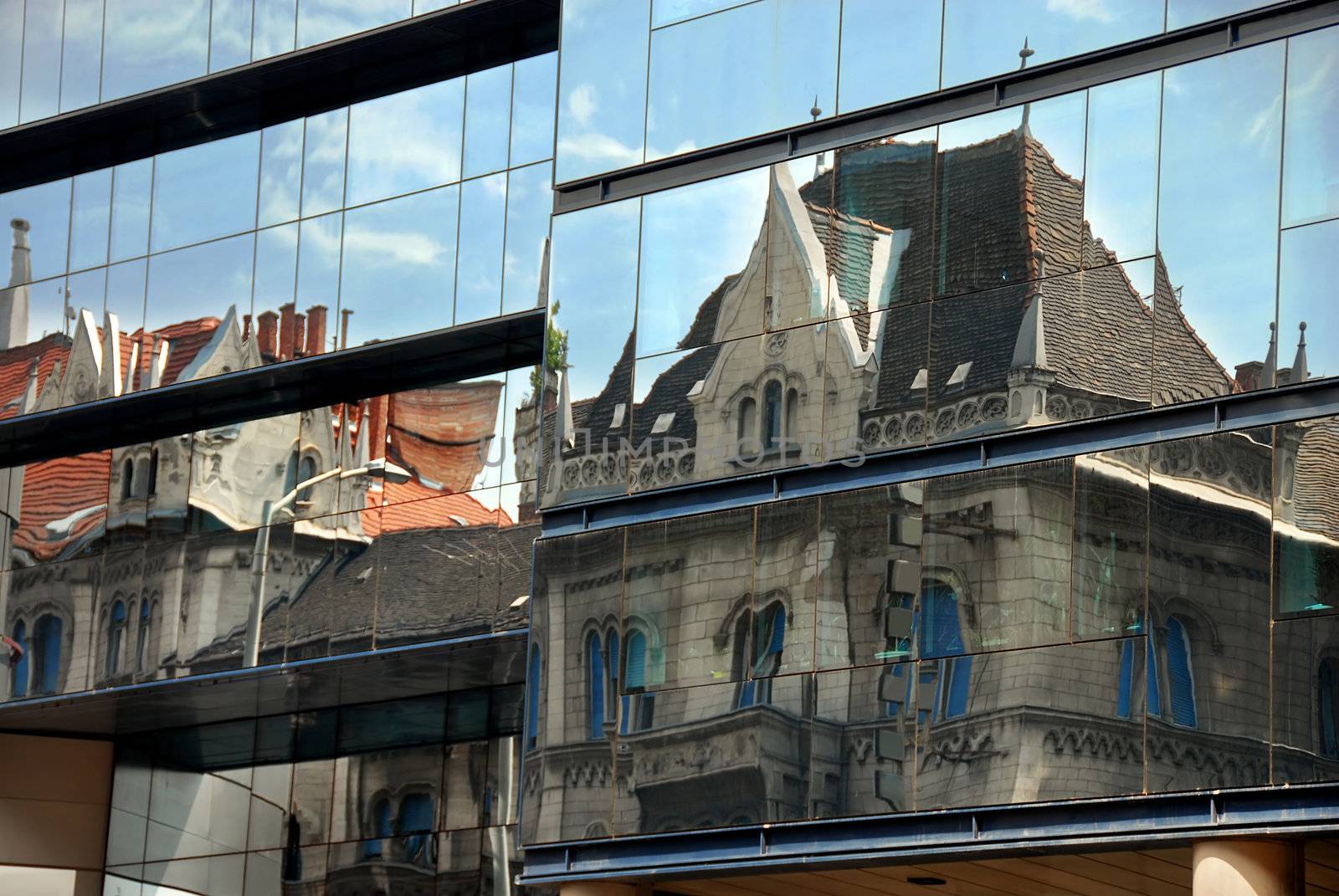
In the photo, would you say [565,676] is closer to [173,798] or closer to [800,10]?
[800,10]

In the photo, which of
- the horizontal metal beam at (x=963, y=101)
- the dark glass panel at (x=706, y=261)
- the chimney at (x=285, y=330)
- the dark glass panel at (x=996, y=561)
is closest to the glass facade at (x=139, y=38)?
the chimney at (x=285, y=330)

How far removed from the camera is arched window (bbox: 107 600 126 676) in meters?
31.3

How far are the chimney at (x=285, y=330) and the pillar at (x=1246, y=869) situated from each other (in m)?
15.7

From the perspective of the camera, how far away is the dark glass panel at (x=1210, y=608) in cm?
2012

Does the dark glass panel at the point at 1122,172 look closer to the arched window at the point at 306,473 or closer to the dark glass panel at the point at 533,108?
the dark glass panel at the point at 533,108

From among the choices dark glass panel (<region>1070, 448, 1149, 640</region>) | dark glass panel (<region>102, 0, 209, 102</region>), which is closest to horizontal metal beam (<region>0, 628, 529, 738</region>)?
→ dark glass panel (<region>1070, 448, 1149, 640</region>)

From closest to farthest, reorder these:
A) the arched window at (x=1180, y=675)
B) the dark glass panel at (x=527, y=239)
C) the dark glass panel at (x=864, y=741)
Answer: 1. the arched window at (x=1180, y=675)
2. the dark glass panel at (x=864, y=741)
3. the dark glass panel at (x=527, y=239)

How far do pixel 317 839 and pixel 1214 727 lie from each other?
53.0 feet

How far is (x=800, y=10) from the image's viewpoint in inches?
967

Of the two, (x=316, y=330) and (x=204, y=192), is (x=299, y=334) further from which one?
(x=204, y=192)

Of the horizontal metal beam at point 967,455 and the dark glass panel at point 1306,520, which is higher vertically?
the horizontal metal beam at point 967,455

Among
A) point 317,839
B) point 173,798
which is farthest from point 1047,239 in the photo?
point 173,798

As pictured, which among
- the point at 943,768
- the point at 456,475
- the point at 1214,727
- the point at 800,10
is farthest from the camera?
the point at 456,475

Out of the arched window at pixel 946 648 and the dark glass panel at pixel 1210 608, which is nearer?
the dark glass panel at pixel 1210 608
